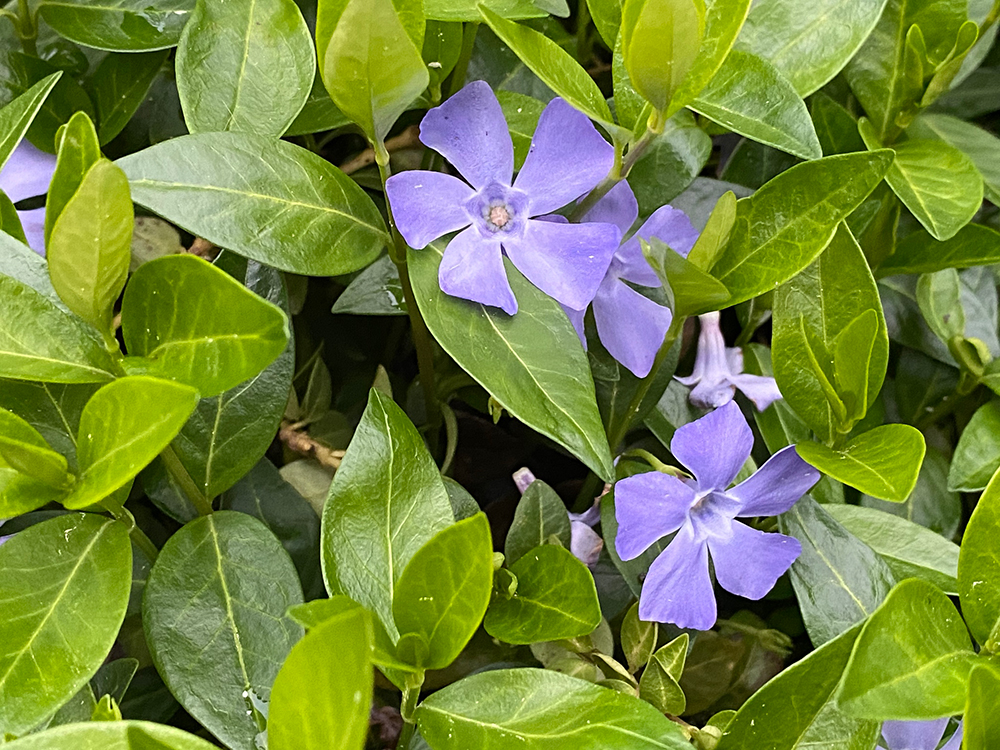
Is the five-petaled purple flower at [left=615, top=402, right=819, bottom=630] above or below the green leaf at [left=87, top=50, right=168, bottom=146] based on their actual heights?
below

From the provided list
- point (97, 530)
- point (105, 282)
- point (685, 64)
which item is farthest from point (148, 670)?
point (685, 64)

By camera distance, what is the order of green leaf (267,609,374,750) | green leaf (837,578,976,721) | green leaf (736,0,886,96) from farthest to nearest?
green leaf (736,0,886,96) → green leaf (837,578,976,721) → green leaf (267,609,374,750)

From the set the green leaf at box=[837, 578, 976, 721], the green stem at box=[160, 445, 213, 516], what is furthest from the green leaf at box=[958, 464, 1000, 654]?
the green stem at box=[160, 445, 213, 516]

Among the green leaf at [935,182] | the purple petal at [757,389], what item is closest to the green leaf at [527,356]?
the purple petal at [757,389]

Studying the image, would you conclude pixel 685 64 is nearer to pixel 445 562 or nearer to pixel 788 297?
pixel 788 297

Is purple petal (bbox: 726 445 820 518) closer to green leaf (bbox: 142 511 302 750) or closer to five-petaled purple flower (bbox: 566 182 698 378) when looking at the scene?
five-petaled purple flower (bbox: 566 182 698 378)

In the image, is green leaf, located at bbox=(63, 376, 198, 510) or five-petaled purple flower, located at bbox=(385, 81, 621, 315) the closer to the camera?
green leaf, located at bbox=(63, 376, 198, 510)

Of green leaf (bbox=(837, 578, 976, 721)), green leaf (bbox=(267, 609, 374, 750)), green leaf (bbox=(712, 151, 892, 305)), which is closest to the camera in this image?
green leaf (bbox=(267, 609, 374, 750))
